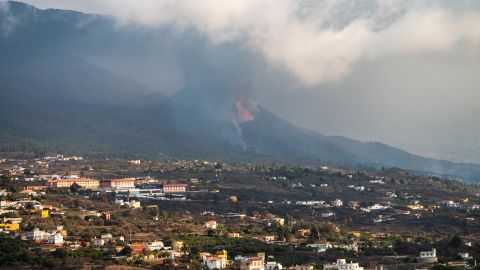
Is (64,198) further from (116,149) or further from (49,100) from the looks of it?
(49,100)

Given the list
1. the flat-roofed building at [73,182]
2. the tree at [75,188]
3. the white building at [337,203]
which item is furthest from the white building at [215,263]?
the white building at [337,203]

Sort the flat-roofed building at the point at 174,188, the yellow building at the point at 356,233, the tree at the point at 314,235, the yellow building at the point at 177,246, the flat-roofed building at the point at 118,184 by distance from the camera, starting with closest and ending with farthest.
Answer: the yellow building at the point at 177,246 < the tree at the point at 314,235 < the yellow building at the point at 356,233 < the flat-roofed building at the point at 118,184 < the flat-roofed building at the point at 174,188

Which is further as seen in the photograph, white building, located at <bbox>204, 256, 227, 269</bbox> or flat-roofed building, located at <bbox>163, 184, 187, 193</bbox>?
flat-roofed building, located at <bbox>163, 184, 187, 193</bbox>

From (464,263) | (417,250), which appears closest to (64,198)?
(417,250)

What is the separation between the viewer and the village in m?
72.2

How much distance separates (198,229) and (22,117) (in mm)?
93780

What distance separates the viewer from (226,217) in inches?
4168

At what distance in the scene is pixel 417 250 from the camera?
260 feet

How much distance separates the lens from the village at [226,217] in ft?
237

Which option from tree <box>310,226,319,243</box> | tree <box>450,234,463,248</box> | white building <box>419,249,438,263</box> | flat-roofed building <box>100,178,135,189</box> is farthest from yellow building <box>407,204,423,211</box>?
white building <box>419,249,438,263</box>

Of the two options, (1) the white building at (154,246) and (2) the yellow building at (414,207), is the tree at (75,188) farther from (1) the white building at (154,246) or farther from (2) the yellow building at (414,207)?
(2) the yellow building at (414,207)

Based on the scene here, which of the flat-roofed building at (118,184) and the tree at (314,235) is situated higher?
the flat-roofed building at (118,184)

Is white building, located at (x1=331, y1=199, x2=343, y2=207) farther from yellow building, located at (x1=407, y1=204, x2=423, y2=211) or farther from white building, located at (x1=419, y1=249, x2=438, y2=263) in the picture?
white building, located at (x1=419, y1=249, x2=438, y2=263)

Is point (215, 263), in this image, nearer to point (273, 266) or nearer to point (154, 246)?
point (273, 266)
